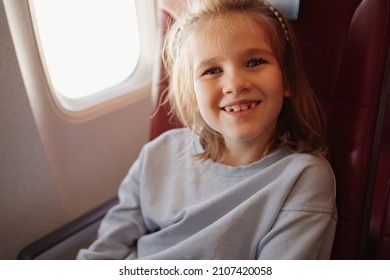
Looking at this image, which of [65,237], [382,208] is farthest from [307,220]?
[65,237]

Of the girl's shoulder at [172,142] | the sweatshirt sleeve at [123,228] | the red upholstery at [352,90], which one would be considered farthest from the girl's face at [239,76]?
the sweatshirt sleeve at [123,228]

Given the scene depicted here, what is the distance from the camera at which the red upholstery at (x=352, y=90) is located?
2.46ft

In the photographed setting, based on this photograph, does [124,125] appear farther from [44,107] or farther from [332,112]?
[332,112]

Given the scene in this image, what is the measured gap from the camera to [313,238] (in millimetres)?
757

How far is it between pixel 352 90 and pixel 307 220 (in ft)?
0.93

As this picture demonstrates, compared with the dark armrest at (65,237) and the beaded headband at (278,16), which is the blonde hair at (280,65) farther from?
the dark armrest at (65,237)

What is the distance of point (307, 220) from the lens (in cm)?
77

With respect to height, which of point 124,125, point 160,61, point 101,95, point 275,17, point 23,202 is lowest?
point 23,202

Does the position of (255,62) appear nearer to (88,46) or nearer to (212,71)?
(212,71)

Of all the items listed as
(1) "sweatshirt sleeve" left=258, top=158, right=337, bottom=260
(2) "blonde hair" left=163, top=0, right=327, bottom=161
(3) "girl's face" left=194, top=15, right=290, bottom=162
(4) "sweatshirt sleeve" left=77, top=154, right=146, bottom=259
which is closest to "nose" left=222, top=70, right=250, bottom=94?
(3) "girl's face" left=194, top=15, right=290, bottom=162

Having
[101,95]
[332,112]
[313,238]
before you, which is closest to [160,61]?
[101,95]

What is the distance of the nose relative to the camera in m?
0.80

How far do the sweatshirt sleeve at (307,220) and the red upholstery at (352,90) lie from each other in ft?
0.18
